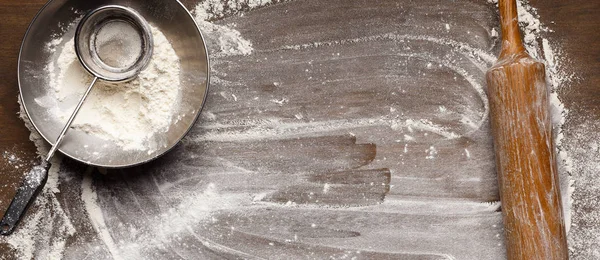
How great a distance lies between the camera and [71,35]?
95cm

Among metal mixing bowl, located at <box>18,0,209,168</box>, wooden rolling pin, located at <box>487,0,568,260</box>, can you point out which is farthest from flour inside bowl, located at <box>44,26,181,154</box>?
wooden rolling pin, located at <box>487,0,568,260</box>

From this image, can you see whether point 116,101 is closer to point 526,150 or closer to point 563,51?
point 526,150

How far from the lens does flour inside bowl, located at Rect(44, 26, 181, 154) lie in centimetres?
94

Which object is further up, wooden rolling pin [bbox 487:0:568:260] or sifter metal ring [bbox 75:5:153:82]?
sifter metal ring [bbox 75:5:153:82]

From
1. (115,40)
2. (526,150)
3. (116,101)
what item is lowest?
(526,150)

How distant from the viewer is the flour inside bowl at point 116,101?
942 millimetres

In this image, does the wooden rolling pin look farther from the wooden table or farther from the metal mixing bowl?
the metal mixing bowl

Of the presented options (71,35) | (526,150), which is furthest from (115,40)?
(526,150)

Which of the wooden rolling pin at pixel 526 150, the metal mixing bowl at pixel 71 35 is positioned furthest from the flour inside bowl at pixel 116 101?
the wooden rolling pin at pixel 526 150

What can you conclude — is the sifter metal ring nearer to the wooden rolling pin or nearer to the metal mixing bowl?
the metal mixing bowl

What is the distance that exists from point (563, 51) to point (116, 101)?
862 mm

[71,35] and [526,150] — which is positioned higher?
[71,35]

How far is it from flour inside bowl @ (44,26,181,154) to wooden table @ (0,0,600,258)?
8cm

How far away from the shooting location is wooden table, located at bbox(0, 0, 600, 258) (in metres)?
0.96
